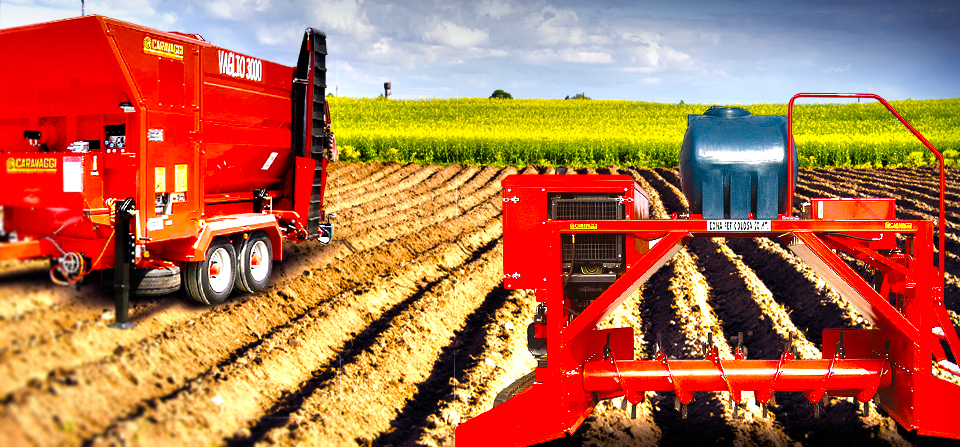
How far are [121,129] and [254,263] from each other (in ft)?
8.40

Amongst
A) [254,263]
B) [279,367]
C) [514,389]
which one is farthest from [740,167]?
[254,263]

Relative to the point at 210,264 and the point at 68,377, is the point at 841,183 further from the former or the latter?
the point at 68,377

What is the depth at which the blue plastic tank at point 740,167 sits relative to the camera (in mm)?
5715

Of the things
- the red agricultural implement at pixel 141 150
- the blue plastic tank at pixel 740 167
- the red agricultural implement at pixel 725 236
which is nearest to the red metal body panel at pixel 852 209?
the red agricultural implement at pixel 725 236

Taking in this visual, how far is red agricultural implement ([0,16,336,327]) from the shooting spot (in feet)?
19.4

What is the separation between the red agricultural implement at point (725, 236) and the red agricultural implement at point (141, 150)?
3.07 meters

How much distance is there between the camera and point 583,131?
3588 centimetres

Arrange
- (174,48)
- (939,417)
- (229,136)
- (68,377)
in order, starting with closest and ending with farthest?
(68,377)
(939,417)
(174,48)
(229,136)

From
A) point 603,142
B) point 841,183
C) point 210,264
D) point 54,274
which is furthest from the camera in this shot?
point 603,142

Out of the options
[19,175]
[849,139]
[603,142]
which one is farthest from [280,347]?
[849,139]

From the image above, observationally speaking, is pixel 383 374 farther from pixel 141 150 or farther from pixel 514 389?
pixel 141 150

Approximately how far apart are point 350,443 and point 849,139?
33.9m

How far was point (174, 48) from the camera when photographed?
7.29 m

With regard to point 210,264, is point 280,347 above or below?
below
